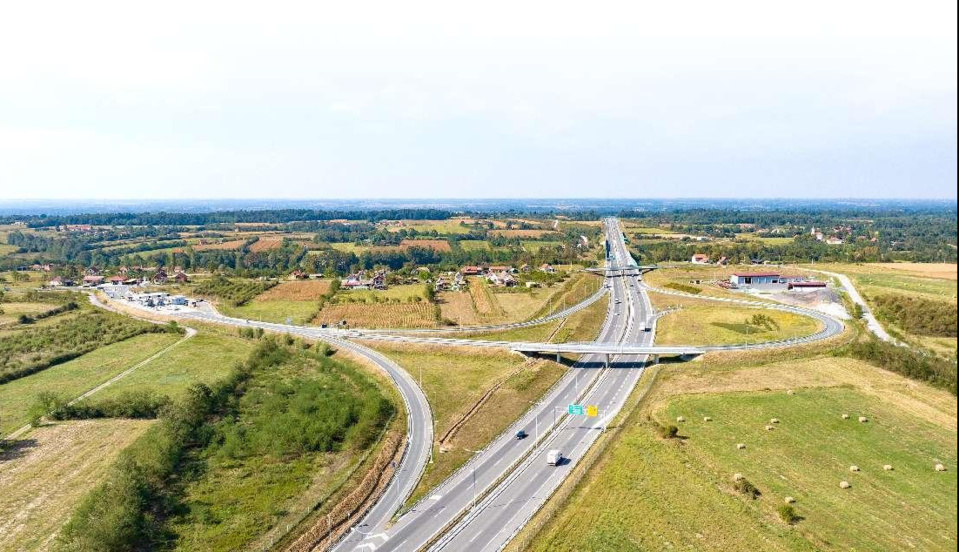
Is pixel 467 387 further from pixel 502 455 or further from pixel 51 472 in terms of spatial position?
pixel 51 472

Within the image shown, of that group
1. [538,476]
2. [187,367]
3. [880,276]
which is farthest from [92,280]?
[880,276]

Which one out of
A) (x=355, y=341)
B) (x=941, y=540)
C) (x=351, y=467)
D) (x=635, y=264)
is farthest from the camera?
(x=635, y=264)

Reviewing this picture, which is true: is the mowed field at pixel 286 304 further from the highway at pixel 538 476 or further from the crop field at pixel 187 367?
the highway at pixel 538 476

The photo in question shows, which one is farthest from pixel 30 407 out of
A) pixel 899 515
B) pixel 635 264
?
pixel 635 264

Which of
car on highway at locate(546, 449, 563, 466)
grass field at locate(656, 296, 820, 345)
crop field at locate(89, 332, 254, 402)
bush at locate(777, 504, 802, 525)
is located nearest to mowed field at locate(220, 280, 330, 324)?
crop field at locate(89, 332, 254, 402)

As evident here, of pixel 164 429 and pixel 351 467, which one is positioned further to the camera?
pixel 164 429

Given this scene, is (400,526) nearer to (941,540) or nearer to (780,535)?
(780,535)
